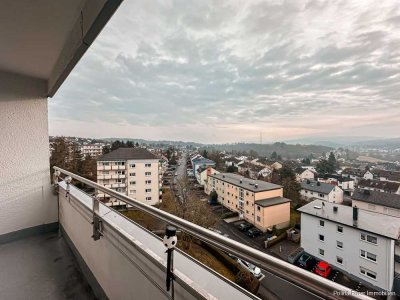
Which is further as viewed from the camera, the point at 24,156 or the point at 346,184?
the point at 24,156

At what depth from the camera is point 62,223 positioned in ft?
9.25

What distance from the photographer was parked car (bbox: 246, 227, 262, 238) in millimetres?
2741

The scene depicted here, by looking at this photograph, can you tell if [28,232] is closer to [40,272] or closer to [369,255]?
[40,272]

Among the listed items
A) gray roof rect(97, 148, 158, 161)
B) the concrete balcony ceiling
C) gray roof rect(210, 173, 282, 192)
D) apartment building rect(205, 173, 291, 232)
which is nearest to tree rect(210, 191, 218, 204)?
apartment building rect(205, 173, 291, 232)

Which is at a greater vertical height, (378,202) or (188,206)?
(378,202)

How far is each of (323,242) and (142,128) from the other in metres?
5.15

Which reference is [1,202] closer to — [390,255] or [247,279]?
[247,279]

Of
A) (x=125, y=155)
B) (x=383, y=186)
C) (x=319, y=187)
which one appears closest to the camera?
(x=383, y=186)

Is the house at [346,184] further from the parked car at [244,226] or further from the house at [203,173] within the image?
the house at [203,173]

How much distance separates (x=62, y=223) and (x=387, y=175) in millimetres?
3947

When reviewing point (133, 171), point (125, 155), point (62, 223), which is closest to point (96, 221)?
point (133, 171)

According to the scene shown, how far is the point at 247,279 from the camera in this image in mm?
875

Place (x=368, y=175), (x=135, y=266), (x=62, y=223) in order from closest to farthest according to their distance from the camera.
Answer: (x=135, y=266)
(x=368, y=175)
(x=62, y=223)

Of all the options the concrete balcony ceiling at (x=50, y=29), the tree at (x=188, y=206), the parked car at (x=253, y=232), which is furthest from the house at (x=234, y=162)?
the concrete balcony ceiling at (x=50, y=29)
